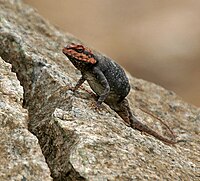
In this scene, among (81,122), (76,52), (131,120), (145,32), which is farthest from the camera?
(145,32)

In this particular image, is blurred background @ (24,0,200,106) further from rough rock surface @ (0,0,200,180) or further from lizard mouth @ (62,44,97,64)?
lizard mouth @ (62,44,97,64)

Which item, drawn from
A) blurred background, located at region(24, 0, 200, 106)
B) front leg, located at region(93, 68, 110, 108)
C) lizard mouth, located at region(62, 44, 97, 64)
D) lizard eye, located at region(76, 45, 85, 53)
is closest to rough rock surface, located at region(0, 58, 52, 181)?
lizard mouth, located at region(62, 44, 97, 64)

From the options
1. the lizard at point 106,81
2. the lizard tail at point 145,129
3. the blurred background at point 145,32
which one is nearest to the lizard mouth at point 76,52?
the lizard at point 106,81

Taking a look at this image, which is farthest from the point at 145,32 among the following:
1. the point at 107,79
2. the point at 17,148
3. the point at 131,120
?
the point at 17,148

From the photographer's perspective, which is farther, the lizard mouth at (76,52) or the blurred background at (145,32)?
the blurred background at (145,32)

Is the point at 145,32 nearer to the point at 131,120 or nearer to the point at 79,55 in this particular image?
the point at 131,120

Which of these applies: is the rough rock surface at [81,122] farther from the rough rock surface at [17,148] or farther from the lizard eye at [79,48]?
the lizard eye at [79,48]
